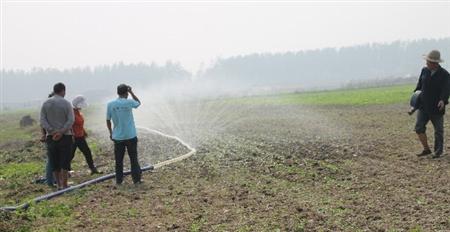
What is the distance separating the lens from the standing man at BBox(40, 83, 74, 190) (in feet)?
33.1

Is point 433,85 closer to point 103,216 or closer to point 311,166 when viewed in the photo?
point 311,166

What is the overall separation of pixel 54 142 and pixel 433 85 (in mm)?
7773

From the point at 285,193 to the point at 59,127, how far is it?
4.47m

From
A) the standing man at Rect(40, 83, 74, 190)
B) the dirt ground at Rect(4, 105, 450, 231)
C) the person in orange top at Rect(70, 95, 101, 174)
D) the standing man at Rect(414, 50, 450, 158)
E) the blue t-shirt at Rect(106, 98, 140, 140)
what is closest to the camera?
the dirt ground at Rect(4, 105, 450, 231)

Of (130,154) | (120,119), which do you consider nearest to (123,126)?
(120,119)

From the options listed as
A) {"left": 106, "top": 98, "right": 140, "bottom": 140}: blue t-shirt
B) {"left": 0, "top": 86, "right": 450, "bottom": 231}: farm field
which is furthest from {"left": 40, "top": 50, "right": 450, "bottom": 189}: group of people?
{"left": 0, "top": 86, "right": 450, "bottom": 231}: farm field

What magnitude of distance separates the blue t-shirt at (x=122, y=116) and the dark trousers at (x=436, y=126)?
6.02 metres

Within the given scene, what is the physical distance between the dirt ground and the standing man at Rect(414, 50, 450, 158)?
490 mm

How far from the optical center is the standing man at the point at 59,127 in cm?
1009

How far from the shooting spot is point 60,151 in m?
10.3

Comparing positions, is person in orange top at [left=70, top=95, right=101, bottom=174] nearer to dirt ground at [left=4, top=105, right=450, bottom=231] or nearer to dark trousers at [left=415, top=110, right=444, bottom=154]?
dirt ground at [left=4, top=105, right=450, bottom=231]

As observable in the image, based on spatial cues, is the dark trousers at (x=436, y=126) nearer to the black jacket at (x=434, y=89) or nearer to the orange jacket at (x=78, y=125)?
the black jacket at (x=434, y=89)

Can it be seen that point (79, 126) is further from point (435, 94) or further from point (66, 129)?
point (435, 94)

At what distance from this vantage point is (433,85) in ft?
36.6
